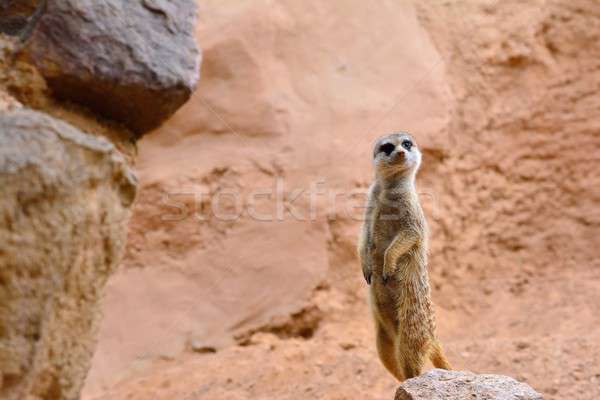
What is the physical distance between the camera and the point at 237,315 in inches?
162

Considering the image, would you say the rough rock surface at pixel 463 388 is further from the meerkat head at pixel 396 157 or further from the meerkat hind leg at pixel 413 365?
the meerkat head at pixel 396 157

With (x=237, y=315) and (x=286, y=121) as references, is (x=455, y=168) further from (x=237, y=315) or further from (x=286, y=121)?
(x=237, y=315)

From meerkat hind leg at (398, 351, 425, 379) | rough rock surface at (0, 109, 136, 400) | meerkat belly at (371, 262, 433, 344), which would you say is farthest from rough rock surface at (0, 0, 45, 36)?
meerkat hind leg at (398, 351, 425, 379)

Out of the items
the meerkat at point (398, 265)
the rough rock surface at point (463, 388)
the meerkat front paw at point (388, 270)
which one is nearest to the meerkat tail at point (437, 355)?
the meerkat at point (398, 265)

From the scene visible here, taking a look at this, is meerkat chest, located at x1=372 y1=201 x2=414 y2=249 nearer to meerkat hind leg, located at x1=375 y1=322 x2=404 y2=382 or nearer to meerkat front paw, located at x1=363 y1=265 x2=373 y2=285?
meerkat front paw, located at x1=363 y1=265 x2=373 y2=285

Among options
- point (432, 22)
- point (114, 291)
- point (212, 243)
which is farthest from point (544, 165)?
point (114, 291)

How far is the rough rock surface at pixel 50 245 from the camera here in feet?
4.21

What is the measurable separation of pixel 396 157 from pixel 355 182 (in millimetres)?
1644

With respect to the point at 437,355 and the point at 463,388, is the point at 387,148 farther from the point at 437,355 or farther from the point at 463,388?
the point at 463,388

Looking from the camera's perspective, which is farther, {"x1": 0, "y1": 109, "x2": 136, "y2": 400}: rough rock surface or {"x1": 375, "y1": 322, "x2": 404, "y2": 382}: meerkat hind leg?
{"x1": 375, "y1": 322, "x2": 404, "y2": 382}: meerkat hind leg

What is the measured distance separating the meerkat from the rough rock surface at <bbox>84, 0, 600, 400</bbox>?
82 cm

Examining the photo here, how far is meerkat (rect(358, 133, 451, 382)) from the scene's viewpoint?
2621 mm

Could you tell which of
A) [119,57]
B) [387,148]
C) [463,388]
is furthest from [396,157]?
[119,57]

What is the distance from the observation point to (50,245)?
4.36 ft
